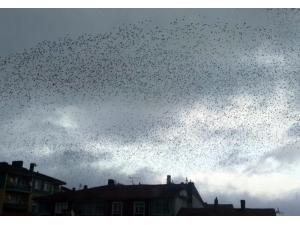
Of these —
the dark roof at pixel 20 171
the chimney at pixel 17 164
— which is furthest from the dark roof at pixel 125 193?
the chimney at pixel 17 164

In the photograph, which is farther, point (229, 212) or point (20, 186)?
point (20, 186)

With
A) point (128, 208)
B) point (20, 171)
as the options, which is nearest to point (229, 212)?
point (128, 208)

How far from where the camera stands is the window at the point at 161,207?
181ft

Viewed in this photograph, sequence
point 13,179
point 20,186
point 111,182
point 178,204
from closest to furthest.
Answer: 1. point 178,204
2. point 111,182
3. point 13,179
4. point 20,186

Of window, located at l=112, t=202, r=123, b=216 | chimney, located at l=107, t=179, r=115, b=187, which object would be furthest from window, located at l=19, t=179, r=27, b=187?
window, located at l=112, t=202, r=123, b=216

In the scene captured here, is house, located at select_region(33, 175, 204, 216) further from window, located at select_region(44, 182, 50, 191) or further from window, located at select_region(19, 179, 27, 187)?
window, located at select_region(44, 182, 50, 191)

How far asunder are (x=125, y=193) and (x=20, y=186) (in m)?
27.2

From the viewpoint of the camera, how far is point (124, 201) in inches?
2249

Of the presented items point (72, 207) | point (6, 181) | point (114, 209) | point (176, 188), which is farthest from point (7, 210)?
point (176, 188)

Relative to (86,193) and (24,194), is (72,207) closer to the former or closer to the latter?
(86,193)

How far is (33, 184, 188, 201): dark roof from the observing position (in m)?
56.9

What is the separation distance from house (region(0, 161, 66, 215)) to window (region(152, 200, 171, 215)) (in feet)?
88.9

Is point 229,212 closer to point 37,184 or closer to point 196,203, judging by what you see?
point 196,203

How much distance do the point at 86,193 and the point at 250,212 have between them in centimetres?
2589
